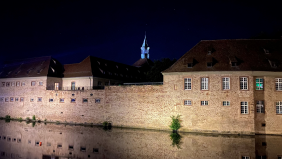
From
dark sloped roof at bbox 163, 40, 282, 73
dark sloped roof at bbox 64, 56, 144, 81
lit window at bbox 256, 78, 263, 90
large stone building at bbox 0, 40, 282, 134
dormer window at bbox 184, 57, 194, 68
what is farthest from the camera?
dark sloped roof at bbox 64, 56, 144, 81

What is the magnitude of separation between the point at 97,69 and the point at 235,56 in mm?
23027

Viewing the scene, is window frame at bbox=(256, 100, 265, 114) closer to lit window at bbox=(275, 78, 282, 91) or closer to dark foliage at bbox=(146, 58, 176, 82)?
lit window at bbox=(275, 78, 282, 91)

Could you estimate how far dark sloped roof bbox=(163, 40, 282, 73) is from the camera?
28.0 meters

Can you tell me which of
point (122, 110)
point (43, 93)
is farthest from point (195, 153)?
point (43, 93)

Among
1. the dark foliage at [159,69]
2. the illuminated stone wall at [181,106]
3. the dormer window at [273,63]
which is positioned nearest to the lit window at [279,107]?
the illuminated stone wall at [181,106]

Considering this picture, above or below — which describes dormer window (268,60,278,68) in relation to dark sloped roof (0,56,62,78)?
below

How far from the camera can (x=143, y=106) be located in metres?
31.8

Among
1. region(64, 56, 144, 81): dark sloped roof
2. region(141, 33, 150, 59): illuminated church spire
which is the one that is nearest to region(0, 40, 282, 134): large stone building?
region(64, 56, 144, 81): dark sloped roof

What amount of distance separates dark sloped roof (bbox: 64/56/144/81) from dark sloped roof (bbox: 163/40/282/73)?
1682cm

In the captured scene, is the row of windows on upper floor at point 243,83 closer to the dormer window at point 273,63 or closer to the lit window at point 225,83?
the lit window at point 225,83

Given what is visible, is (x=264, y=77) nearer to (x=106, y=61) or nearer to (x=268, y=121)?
(x=268, y=121)

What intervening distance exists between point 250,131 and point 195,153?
41.1 ft

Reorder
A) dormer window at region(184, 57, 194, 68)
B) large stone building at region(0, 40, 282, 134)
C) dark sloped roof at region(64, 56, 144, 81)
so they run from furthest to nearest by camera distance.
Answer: dark sloped roof at region(64, 56, 144, 81) → dormer window at region(184, 57, 194, 68) → large stone building at region(0, 40, 282, 134)

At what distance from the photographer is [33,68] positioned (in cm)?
4562
